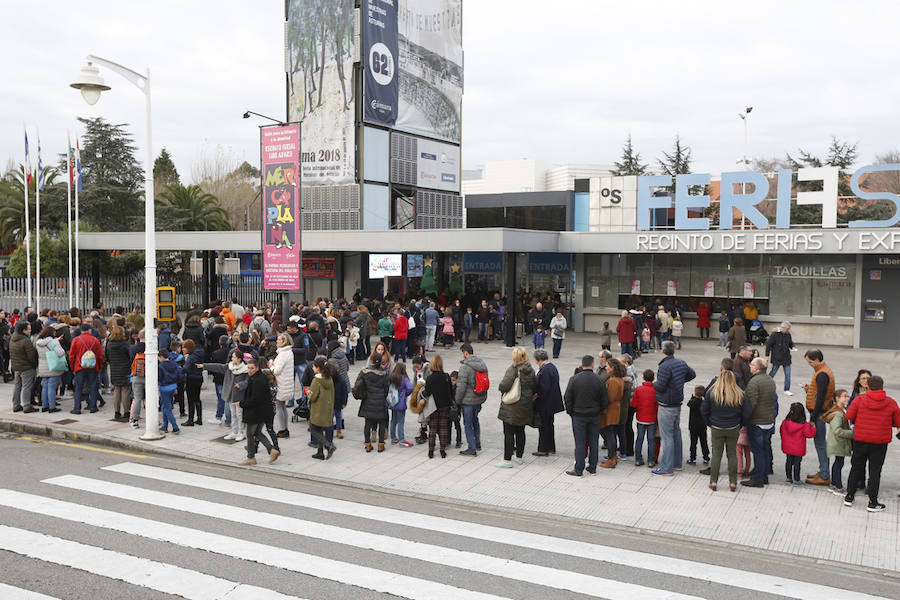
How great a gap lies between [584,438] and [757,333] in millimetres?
16087

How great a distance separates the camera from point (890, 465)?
35.2ft

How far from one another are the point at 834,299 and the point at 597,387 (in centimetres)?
1762

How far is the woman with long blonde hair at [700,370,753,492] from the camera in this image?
9.41 m

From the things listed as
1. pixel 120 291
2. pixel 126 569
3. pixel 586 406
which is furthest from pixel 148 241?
pixel 120 291

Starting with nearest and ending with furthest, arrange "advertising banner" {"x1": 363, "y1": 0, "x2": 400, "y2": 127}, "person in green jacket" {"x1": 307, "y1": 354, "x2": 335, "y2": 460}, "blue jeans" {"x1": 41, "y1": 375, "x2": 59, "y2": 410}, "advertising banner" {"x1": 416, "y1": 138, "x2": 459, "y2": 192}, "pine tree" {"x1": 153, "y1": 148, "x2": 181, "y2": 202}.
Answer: "person in green jacket" {"x1": 307, "y1": 354, "x2": 335, "y2": 460}, "blue jeans" {"x1": 41, "y1": 375, "x2": 59, "y2": 410}, "advertising banner" {"x1": 363, "y1": 0, "x2": 400, "y2": 127}, "advertising banner" {"x1": 416, "y1": 138, "x2": 459, "y2": 192}, "pine tree" {"x1": 153, "y1": 148, "x2": 181, "y2": 202}

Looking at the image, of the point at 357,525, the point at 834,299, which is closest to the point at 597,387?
the point at 357,525

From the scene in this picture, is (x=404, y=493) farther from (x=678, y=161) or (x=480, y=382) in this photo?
(x=678, y=161)

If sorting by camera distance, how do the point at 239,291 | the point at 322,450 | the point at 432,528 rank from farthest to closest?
the point at 239,291
the point at 322,450
the point at 432,528

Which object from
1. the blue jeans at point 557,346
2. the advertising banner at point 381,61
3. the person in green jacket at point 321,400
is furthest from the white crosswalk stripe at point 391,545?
the advertising banner at point 381,61

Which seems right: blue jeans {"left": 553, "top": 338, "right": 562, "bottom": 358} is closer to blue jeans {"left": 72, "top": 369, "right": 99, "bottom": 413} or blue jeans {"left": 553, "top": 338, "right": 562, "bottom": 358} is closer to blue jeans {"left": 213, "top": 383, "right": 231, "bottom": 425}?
blue jeans {"left": 213, "top": 383, "right": 231, "bottom": 425}

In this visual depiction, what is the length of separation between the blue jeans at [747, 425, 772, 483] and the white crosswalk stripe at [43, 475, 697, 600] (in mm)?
3691

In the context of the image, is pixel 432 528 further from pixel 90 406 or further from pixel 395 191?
pixel 395 191

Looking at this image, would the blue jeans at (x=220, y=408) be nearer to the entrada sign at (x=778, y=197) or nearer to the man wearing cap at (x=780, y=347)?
the man wearing cap at (x=780, y=347)

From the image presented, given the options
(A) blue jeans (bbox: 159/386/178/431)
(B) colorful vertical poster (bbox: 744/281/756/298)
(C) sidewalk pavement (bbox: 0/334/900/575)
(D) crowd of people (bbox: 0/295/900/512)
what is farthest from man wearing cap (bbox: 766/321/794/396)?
(A) blue jeans (bbox: 159/386/178/431)
